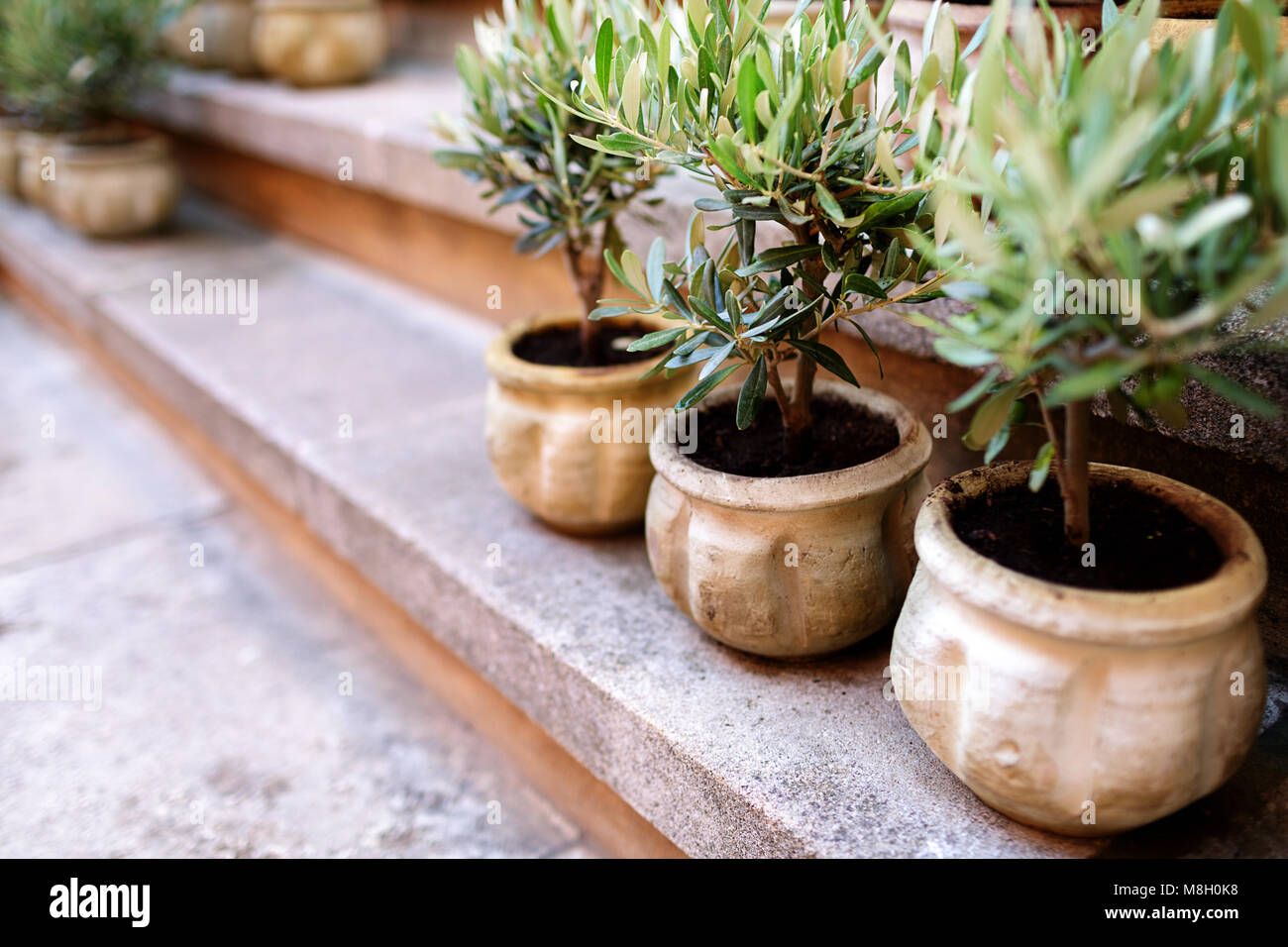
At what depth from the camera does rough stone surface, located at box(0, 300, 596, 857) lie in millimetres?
1780

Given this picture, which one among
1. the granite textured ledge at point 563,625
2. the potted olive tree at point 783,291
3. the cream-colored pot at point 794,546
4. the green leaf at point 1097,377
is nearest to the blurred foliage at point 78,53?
the granite textured ledge at point 563,625

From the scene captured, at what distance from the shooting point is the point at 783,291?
1265mm

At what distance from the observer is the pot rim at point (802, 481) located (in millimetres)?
1344

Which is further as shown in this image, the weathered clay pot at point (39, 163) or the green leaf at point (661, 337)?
the weathered clay pot at point (39, 163)

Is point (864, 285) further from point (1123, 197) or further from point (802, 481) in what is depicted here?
point (1123, 197)

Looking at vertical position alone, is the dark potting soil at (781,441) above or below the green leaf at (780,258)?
below

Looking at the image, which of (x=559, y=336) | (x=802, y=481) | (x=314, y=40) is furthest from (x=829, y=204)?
(x=314, y=40)

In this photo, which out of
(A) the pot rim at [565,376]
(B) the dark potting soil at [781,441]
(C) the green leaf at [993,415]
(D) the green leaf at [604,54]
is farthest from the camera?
(A) the pot rim at [565,376]

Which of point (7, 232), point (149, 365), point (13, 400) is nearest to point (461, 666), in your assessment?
point (149, 365)

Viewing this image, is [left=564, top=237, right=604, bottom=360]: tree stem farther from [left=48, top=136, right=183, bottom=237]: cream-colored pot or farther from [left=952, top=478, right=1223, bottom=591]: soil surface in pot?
[left=48, top=136, right=183, bottom=237]: cream-colored pot

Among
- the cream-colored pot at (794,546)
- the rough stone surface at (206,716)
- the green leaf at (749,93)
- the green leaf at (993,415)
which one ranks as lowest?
the rough stone surface at (206,716)

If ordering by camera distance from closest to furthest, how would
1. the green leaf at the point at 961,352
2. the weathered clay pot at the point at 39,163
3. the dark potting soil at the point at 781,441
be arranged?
the green leaf at the point at 961,352, the dark potting soil at the point at 781,441, the weathered clay pot at the point at 39,163

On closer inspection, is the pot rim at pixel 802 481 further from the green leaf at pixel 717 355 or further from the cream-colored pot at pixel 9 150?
the cream-colored pot at pixel 9 150
